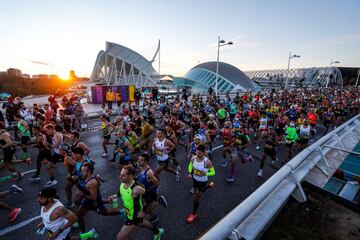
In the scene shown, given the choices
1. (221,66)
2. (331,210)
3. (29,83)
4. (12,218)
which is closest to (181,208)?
(331,210)

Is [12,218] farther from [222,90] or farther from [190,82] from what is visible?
[190,82]

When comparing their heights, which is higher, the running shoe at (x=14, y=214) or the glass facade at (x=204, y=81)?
the glass facade at (x=204, y=81)

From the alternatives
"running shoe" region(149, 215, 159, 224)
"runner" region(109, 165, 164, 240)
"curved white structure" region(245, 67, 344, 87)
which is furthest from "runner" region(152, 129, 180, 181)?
"curved white structure" region(245, 67, 344, 87)

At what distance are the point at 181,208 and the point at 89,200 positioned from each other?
2392 mm

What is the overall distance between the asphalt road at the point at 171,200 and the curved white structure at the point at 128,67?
4052cm

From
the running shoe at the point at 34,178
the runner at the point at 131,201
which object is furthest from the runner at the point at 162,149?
the running shoe at the point at 34,178

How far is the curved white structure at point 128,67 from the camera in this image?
4528 cm

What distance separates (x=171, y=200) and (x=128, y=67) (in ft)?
156

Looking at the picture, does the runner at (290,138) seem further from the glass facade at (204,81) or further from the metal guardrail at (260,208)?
the glass facade at (204,81)

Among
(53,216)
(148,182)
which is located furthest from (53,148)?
(148,182)

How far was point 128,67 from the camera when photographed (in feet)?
160

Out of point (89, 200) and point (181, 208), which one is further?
point (181, 208)

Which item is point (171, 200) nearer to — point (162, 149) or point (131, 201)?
point (162, 149)

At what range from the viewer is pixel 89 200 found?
12.9ft
